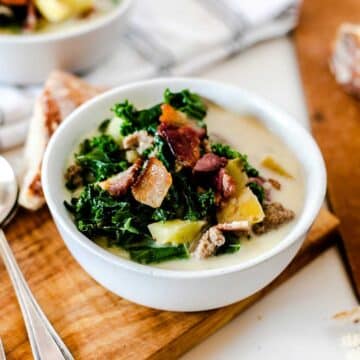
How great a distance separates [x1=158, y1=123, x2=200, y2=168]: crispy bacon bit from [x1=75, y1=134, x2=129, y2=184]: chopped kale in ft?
0.47

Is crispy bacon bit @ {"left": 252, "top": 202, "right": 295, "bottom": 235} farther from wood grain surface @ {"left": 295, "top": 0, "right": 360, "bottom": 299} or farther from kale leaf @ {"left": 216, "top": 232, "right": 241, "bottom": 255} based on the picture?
wood grain surface @ {"left": 295, "top": 0, "right": 360, "bottom": 299}

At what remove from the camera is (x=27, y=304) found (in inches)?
72.5

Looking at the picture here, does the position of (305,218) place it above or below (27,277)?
above

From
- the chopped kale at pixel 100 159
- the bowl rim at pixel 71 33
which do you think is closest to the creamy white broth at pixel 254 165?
the chopped kale at pixel 100 159

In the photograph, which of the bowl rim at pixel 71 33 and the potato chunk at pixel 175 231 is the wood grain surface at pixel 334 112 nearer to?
the potato chunk at pixel 175 231

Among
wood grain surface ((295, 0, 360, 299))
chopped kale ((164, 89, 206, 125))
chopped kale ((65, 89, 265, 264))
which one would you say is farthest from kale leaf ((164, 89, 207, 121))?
wood grain surface ((295, 0, 360, 299))

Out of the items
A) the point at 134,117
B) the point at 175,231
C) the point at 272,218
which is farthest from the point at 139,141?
the point at 272,218

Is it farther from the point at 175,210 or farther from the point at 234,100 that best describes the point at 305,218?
the point at 234,100

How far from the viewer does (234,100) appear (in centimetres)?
213

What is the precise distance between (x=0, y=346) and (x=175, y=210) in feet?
1.84

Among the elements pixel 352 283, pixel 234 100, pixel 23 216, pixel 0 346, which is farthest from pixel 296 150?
pixel 0 346

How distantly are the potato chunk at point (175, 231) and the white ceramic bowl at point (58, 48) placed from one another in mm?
1010

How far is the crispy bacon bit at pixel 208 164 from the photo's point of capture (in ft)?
5.92

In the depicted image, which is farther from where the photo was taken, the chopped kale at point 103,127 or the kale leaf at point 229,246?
the chopped kale at point 103,127
